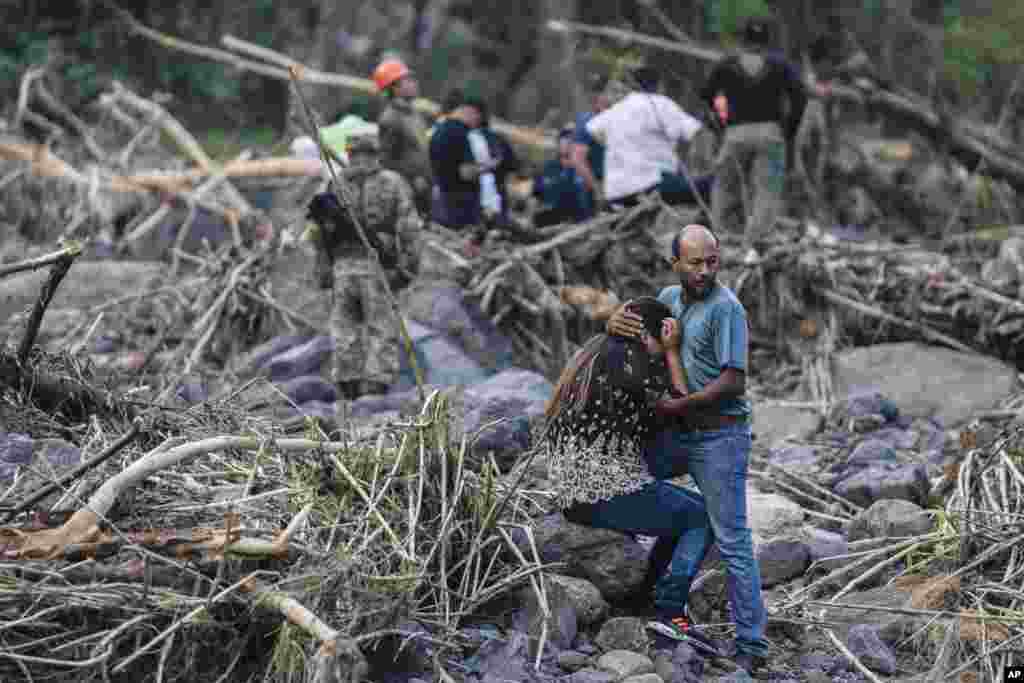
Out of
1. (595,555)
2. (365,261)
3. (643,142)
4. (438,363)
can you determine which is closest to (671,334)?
(595,555)

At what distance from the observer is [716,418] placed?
18.0 ft

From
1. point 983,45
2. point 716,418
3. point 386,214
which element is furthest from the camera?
point 983,45

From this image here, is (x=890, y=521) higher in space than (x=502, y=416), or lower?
lower

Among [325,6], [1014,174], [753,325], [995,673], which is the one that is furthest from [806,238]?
[325,6]

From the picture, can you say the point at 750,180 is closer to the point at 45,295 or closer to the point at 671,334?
the point at 671,334

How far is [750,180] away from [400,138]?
2744 mm

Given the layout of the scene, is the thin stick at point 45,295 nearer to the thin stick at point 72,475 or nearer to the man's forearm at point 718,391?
the thin stick at point 72,475

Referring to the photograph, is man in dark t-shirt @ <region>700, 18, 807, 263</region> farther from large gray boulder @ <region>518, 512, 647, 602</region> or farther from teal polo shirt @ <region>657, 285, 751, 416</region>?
teal polo shirt @ <region>657, 285, 751, 416</region>

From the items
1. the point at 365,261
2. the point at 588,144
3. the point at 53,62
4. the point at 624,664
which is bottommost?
the point at 53,62

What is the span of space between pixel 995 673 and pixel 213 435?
3045mm

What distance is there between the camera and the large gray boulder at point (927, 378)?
31.4ft

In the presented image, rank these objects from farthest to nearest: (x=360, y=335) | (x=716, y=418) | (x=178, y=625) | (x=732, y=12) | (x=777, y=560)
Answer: (x=732, y=12), (x=360, y=335), (x=777, y=560), (x=716, y=418), (x=178, y=625)

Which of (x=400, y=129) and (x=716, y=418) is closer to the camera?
(x=716, y=418)

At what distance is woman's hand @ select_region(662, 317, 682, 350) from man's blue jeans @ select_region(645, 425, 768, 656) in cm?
32
